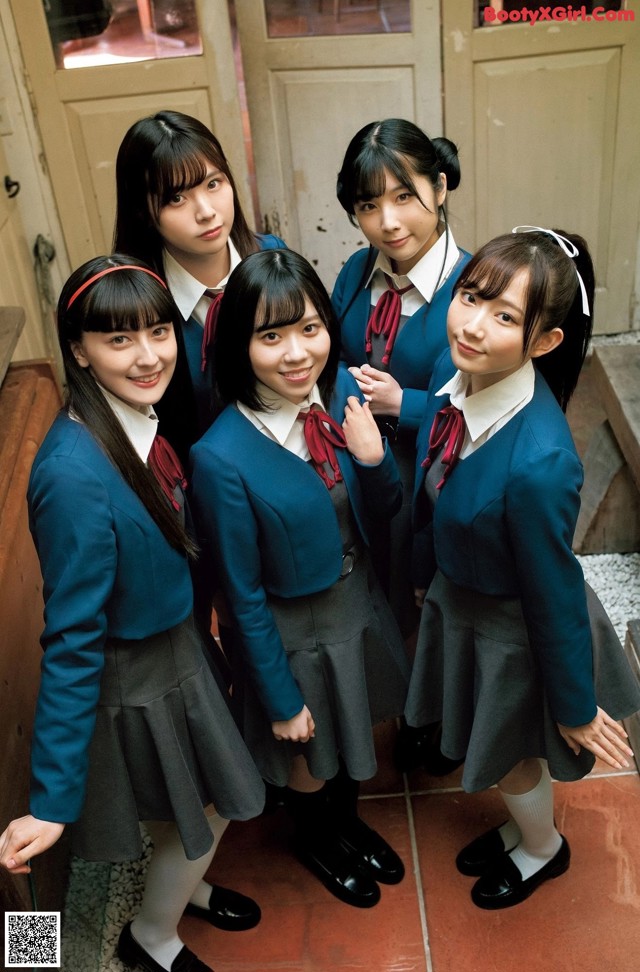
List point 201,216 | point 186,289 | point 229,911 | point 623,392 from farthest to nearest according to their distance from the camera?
point 623,392 < point 229,911 < point 186,289 < point 201,216

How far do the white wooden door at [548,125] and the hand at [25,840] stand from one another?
2954 millimetres

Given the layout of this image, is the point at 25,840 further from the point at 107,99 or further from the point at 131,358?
the point at 107,99

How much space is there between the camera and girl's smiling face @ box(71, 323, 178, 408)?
54.6 inches

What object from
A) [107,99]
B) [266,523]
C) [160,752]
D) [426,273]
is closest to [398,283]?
[426,273]

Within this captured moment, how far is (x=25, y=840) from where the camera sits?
135 centimetres

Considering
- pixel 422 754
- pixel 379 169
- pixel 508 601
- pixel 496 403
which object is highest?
pixel 379 169

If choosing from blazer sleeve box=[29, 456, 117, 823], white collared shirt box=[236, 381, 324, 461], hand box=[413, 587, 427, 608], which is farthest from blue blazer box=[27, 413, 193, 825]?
hand box=[413, 587, 427, 608]

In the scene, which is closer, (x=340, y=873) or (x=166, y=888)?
(x=166, y=888)

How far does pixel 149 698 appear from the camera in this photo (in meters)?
1.51

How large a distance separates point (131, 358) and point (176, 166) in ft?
1.50

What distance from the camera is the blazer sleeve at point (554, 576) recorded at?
1.38 meters

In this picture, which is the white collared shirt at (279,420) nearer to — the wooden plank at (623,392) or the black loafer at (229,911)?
the black loafer at (229,911)

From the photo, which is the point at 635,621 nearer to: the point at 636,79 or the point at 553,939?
the point at 553,939

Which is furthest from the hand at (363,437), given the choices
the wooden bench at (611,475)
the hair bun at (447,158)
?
the wooden bench at (611,475)
